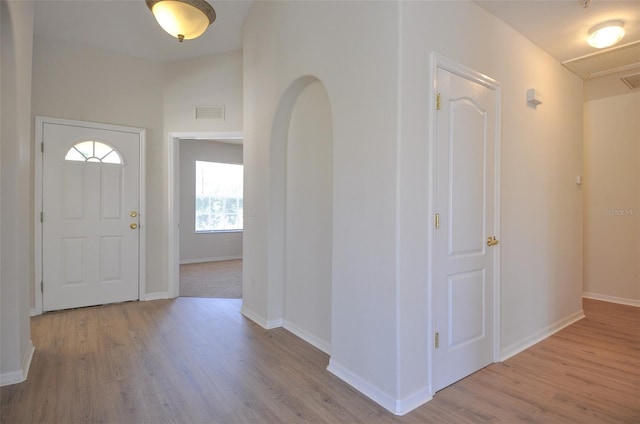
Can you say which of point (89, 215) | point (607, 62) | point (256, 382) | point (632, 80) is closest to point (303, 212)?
point (256, 382)

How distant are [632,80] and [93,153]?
20.9ft

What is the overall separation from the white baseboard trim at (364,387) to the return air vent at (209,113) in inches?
133

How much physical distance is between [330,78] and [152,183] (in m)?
3.04

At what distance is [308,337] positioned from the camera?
3.04 m

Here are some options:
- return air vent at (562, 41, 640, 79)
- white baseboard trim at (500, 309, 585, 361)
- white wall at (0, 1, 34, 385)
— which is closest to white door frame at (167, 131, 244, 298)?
white wall at (0, 1, 34, 385)

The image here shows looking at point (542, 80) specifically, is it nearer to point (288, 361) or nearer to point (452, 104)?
point (452, 104)

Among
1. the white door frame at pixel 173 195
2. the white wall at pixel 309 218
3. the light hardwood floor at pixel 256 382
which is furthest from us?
the white door frame at pixel 173 195

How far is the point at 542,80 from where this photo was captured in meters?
3.19

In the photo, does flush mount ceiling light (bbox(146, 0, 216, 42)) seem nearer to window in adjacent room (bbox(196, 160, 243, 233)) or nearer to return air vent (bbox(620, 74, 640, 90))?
return air vent (bbox(620, 74, 640, 90))

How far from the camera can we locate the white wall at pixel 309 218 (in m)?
2.88

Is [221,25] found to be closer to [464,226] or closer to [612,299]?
[464,226]

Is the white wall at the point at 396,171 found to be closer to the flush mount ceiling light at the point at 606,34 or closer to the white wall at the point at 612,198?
the flush mount ceiling light at the point at 606,34

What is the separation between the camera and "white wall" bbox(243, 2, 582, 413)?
203cm

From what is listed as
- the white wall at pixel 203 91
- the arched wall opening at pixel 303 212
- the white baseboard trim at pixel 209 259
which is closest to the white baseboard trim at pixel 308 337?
the arched wall opening at pixel 303 212
